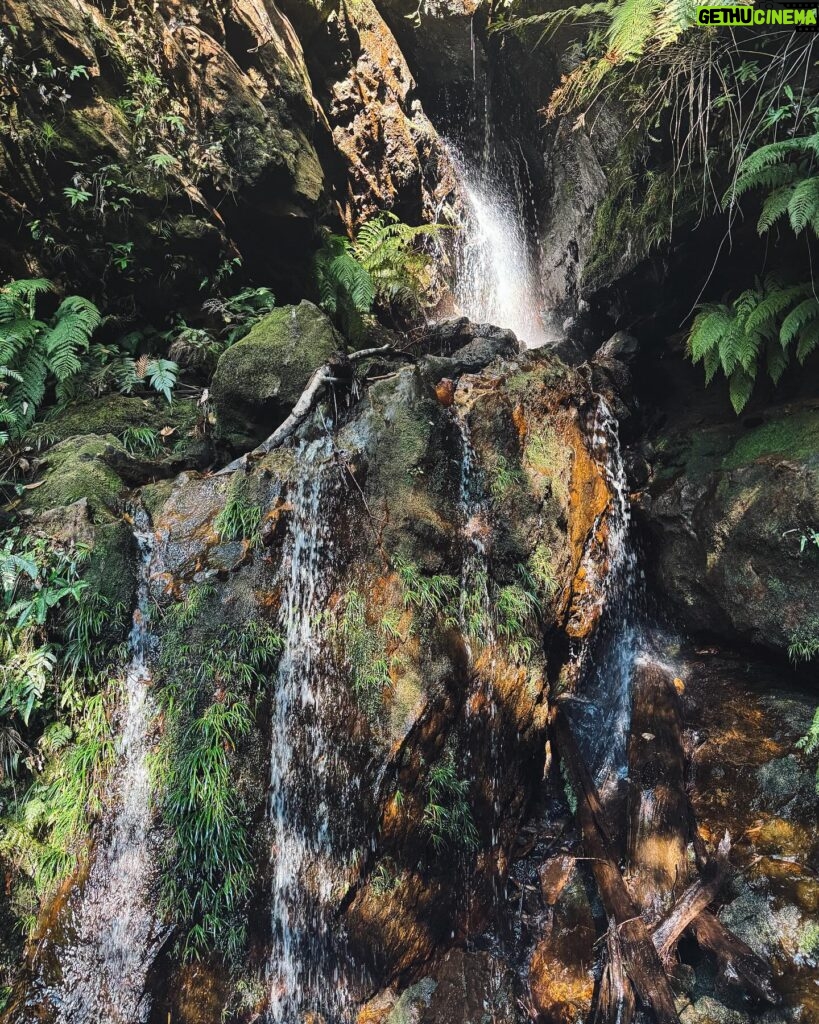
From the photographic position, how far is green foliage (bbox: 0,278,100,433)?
445 cm

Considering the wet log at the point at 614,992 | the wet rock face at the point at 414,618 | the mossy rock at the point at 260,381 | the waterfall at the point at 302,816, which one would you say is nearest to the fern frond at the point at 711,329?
the wet rock face at the point at 414,618

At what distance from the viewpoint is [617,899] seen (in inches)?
131

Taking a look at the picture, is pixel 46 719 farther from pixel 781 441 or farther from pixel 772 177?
pixel 772 177

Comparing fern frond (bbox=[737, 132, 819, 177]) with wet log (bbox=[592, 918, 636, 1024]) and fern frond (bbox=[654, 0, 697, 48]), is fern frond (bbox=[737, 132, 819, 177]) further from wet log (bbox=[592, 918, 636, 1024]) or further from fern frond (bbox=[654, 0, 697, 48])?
wet log (bbox=[592, 918, 636, 1024])

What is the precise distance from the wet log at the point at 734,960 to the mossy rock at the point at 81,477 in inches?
184

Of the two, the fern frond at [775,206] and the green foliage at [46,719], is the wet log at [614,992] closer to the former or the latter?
the green foliage at [46,719]

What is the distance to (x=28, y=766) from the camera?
3.01 m

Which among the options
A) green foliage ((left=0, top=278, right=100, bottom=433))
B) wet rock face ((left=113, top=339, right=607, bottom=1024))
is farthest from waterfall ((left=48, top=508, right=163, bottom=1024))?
green foliage ((left=0, top=278, right=100, bottom=433))

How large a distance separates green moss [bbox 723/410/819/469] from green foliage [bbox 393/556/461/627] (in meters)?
3.14

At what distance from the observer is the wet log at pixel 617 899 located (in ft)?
9.55

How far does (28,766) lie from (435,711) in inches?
93.5

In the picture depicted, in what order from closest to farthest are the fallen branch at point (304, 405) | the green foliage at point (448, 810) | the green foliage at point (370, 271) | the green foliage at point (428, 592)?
the green foliage at point (448, 810) → the green foliage at point (428, 592) → the fallen branch at point (304, 405) → the green foliage at point (370, 271)

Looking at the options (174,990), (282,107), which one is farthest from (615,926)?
(282,107)

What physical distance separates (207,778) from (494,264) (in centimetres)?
922
